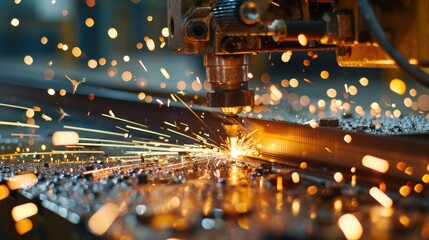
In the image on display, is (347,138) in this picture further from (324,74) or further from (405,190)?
(324,74)

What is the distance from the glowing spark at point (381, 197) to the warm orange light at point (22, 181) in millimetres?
972

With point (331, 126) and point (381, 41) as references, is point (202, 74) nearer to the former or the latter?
point (331, 126)

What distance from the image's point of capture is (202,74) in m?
9.01

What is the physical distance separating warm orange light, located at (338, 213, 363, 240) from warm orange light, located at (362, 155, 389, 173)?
0.62m

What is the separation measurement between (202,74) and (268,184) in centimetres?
699

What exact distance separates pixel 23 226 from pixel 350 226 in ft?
2.99

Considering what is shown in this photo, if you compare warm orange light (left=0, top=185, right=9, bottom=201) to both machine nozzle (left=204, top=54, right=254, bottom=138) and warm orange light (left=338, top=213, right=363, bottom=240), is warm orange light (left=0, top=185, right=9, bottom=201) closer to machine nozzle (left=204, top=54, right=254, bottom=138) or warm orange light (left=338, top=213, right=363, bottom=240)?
machine nozzle (left=204, top=54, right=254, bottom=138)

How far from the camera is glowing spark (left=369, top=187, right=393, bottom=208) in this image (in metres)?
1.80

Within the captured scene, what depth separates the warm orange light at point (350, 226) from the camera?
149 cm

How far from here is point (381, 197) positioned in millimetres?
1879

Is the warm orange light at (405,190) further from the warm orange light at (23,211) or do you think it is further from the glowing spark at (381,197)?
the warm orange light at (23,211)

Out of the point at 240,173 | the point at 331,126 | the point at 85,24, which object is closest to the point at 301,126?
the point at 331,126

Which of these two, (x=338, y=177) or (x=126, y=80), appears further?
(x=126, y=80)

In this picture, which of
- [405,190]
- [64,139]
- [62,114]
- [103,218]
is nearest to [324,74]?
[62,114]
